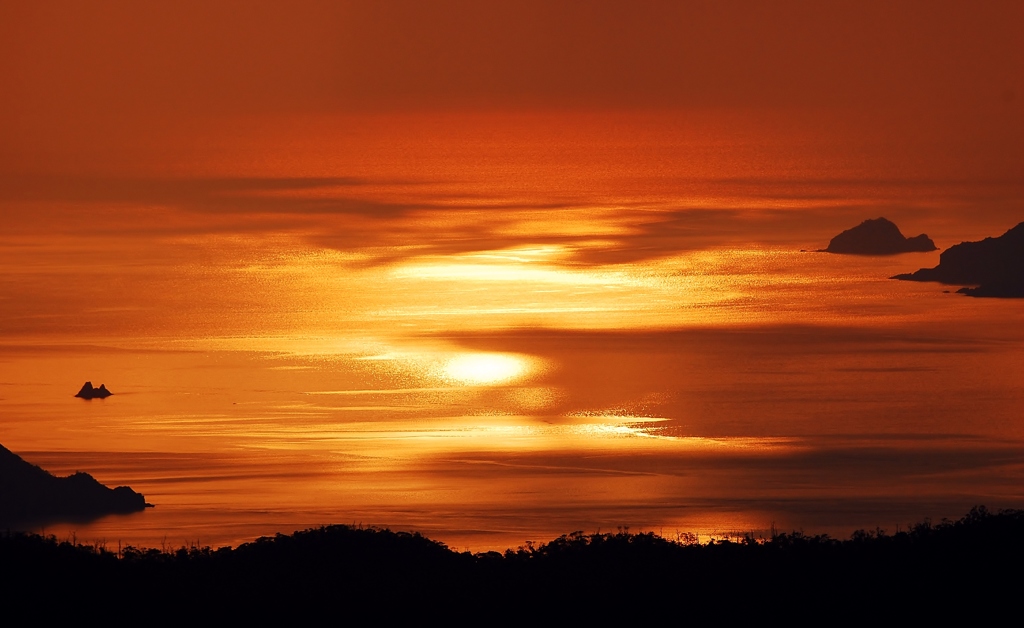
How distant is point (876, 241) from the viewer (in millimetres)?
185500

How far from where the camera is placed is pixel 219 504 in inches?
2667

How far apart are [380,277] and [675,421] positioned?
2749 inches

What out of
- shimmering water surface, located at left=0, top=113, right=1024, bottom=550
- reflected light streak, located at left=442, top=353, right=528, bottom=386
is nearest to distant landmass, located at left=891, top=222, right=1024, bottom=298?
shimmering water surface, located at left=0, top=113, right=1024, bottom=550

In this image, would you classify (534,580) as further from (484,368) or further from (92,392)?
(484,368)

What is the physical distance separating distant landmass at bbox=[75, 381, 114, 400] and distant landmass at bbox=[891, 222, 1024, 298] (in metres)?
84.7

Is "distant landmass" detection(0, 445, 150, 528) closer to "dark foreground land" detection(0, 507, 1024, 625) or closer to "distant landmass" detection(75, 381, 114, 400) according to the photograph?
"distant landmass" detection(75, 381, 114, 400)

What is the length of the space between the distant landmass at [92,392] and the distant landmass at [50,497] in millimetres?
27200

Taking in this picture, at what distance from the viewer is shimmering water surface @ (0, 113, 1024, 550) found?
68750mm

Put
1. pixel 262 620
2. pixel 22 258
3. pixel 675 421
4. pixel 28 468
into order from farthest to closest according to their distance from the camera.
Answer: pixel 22 258
pixel 675 421
pixel 28 468
pixel 262 620

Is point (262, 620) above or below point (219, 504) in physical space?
below

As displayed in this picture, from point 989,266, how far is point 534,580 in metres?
135

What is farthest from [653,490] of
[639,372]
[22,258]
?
[22,258]

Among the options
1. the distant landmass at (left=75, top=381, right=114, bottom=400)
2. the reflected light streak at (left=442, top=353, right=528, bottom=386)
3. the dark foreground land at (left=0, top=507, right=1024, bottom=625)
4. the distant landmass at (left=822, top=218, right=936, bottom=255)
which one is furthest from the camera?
the distant landmass at (left=822, top=218, right=936, bottom=255)

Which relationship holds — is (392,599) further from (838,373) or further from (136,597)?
(838,373)
